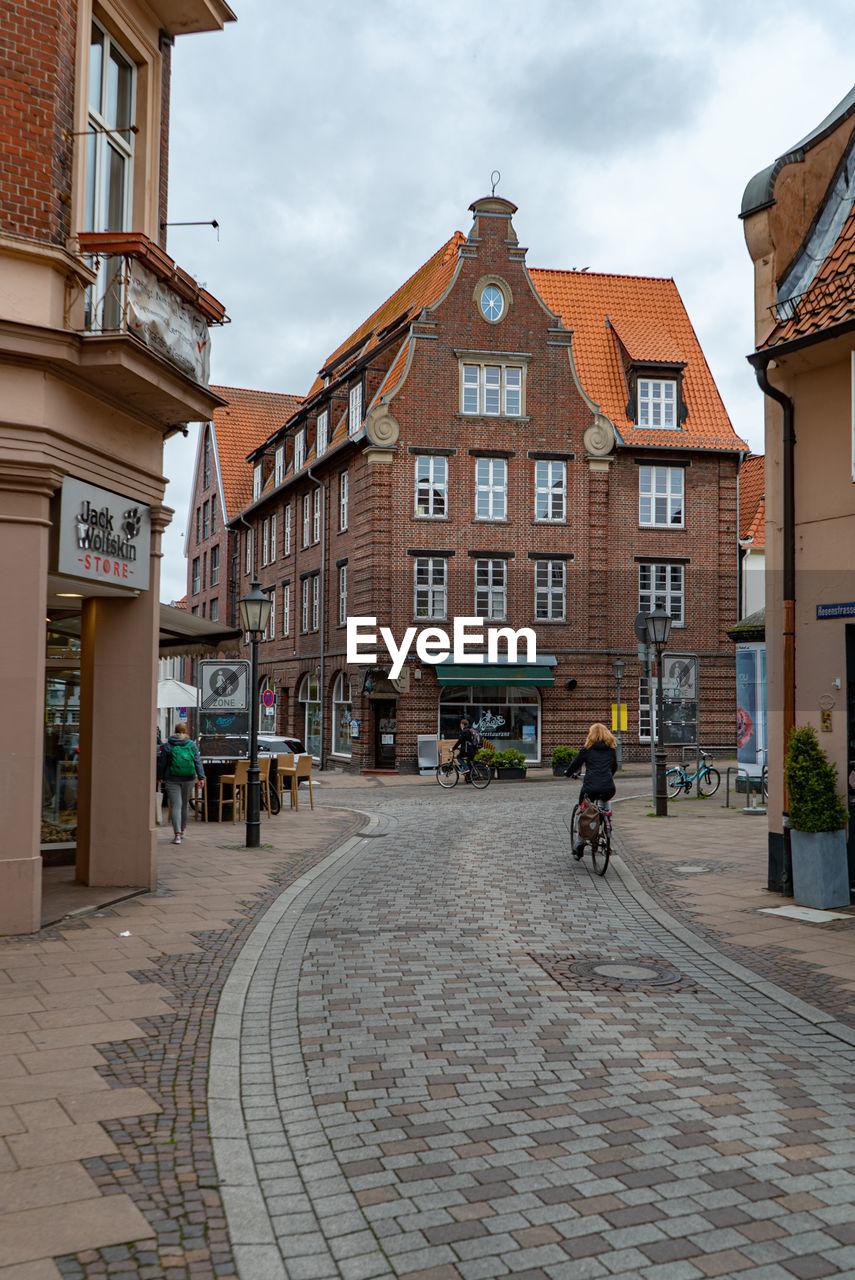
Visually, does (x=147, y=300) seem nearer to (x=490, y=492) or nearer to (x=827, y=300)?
(x=827, y=300)

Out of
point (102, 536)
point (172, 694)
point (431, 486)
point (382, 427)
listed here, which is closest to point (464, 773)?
point (172, 694)

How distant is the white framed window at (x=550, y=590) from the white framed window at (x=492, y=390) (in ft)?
16.8

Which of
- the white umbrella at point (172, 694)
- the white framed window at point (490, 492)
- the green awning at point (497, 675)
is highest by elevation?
the white framed window at point (490, 492)

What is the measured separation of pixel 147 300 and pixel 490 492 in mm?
26280

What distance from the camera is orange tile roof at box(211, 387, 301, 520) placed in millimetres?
56591

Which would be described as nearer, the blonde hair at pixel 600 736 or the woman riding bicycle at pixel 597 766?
the woman riding bicycle at pixel 597 766

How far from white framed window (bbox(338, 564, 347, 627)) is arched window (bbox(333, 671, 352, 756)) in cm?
182

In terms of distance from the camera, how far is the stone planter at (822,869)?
10.9 m

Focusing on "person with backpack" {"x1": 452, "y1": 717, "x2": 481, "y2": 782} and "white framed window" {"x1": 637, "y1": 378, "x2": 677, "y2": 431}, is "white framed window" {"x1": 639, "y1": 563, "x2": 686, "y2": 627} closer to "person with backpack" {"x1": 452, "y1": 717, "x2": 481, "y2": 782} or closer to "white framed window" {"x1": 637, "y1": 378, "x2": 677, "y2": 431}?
"white framed window" {"x1": 637, "y1": 378, "x2": 677, "y2": 431}

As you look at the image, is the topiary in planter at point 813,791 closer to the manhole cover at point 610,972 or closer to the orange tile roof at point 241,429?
the manhole cover at point 610,972

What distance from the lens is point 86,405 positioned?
33.2ft

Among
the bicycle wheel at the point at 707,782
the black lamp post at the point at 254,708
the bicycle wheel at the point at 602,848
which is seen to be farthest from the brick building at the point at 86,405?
the bicycle wheel at the point at 707,782

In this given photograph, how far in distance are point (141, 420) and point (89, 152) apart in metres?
2.54

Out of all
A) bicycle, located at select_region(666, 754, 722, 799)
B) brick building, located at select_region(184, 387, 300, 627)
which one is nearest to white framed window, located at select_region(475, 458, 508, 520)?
bicycle, located at select_region(666, 754, 722, 799)
